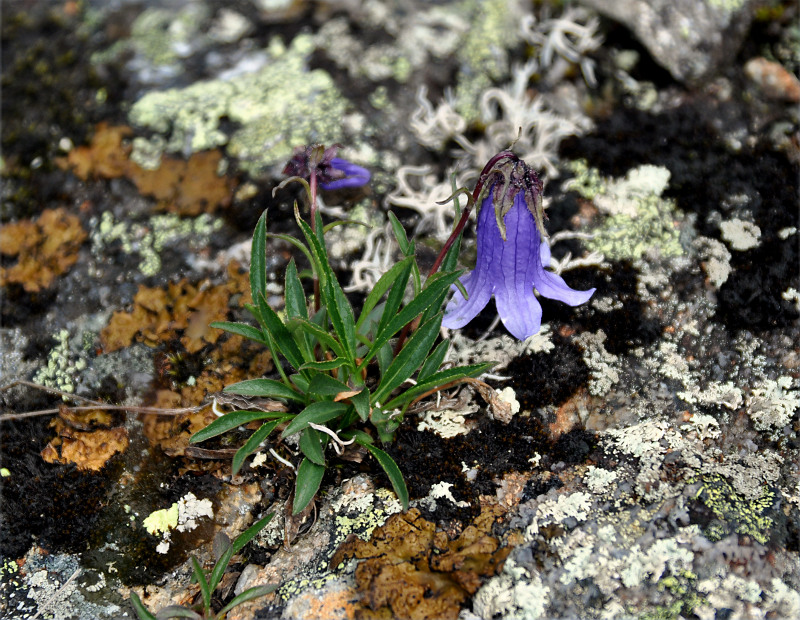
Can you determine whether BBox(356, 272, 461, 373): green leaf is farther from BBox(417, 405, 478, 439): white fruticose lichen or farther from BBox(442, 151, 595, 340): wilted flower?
BBox(417, 405, 478, 439): white fruticose lichen

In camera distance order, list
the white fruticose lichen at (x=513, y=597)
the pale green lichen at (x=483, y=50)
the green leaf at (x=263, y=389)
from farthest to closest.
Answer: the pale green lichen at (x=483, y=50), the green leaf at (x=263, y=389), the white fruticose lichen at (x=513, y=597)

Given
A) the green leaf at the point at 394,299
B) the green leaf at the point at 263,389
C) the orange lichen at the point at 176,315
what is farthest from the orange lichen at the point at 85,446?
the green leaf at the point at 394,299

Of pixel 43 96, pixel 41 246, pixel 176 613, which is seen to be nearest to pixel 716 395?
pixel 176 613

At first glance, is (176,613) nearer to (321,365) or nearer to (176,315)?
(321,365)

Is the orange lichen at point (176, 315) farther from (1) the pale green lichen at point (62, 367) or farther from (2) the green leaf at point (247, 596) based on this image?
(2) the green leaf at point (247, 596)

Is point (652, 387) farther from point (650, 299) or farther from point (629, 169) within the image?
point (629, 169)
